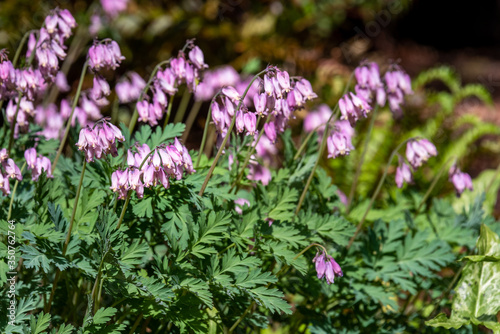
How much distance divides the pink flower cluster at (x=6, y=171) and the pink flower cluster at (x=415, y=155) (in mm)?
1789

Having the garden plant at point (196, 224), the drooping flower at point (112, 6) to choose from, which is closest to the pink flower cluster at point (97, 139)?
the garden plant at point (196, 224)

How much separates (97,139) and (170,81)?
671 millimetres

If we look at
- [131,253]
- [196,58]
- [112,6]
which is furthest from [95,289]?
[112,6]

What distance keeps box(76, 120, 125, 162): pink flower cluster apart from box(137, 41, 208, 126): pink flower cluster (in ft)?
1.53

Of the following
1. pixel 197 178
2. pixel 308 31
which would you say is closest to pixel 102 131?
pixel 197 178

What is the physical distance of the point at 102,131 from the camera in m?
1.82

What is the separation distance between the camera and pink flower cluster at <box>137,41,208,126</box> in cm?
232

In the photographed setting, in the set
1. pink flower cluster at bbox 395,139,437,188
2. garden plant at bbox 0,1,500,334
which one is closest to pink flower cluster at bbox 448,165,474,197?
garden plant at bbox 0,1,500,334

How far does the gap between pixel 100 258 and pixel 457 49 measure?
1077 cm

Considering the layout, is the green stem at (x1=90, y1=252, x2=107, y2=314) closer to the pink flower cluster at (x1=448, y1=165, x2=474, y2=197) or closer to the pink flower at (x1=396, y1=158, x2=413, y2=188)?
the pink flower at (x1=396, y1=158, x2=413, y2=188)

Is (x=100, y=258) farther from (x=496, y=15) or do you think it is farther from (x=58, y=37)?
(x=496, y=15)

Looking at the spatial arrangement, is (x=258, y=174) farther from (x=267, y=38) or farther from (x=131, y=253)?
(x=267, y=38)

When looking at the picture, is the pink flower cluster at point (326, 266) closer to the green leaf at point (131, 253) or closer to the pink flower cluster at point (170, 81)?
the green leaf at point (131, 253)

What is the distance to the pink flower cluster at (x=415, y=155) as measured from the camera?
2497mm
